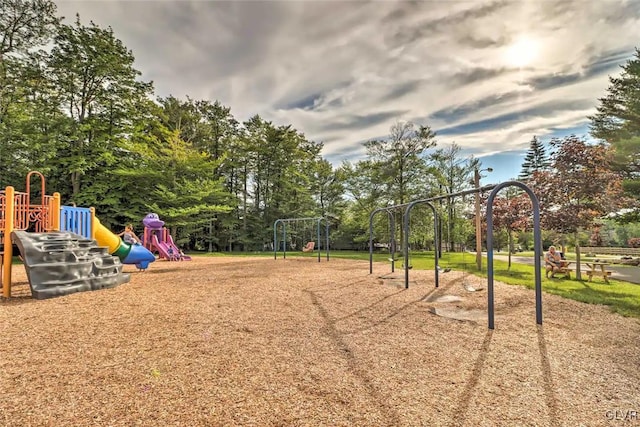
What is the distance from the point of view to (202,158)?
68.2 ft

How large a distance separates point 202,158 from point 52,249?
15.7 m

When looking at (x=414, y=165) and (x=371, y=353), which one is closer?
(x=371, y=353)

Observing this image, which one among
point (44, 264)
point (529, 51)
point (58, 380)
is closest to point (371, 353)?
point (58, 380)

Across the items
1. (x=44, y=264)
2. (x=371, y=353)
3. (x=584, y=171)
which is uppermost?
(x=584, y=171)

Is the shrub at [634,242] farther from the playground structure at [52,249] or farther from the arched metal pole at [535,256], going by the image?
the playground structure at [52,249]

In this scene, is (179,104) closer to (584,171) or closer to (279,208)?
(279,208)

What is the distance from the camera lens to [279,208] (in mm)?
27078

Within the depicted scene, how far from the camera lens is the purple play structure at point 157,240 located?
1391 centimetres

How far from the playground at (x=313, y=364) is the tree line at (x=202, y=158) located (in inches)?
285

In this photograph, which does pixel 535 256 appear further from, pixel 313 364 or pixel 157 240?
pixel 157 240

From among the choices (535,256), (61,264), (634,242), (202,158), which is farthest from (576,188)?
(634,242)

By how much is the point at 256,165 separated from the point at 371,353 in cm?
2599

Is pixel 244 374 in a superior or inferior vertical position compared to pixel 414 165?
inferior

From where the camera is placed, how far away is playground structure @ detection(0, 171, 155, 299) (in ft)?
18.3
